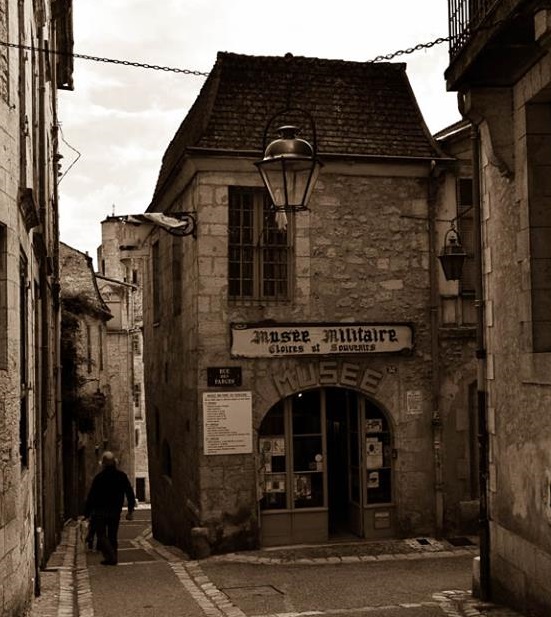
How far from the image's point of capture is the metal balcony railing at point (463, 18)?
27.7 feet

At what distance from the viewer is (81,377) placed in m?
21.8

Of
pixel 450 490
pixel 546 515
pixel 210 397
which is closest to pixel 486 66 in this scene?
pixel 546 515

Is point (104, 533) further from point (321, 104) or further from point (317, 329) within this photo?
point (321, 104)

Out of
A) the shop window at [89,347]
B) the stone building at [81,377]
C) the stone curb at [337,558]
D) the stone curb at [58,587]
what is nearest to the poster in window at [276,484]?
the stone curb at [337,558]

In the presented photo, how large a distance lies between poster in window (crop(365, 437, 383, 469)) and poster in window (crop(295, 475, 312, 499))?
946 mm

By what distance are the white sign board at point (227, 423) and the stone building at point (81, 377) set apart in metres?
8.01

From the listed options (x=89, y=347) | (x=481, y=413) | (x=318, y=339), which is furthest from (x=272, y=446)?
(x=89, y=347)

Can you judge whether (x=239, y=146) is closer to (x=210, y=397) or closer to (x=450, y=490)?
(x=210, y=397)

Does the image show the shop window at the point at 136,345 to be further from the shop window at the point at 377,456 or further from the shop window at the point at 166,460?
the shop window at the point at 377,456

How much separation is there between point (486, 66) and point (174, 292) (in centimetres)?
846

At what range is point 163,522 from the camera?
57.6 ft

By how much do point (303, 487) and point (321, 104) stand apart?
5883 millimetres

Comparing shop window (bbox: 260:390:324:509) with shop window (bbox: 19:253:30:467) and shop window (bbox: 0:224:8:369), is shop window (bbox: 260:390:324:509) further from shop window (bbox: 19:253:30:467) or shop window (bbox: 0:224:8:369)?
shop window (bbox: 0:224:8:369)

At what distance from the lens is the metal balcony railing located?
27.7 ft
